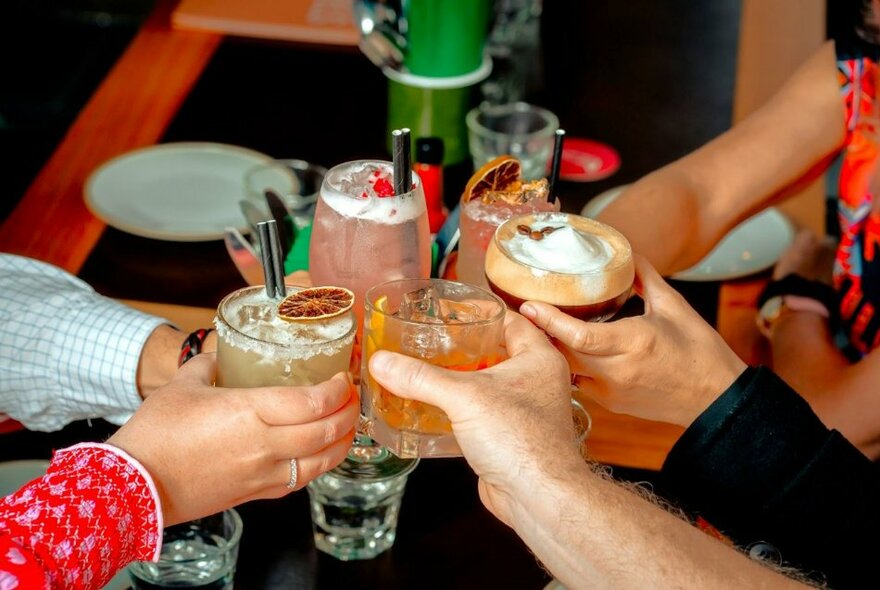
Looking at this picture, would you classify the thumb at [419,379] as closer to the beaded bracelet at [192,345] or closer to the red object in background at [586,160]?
the beaded bracelet at [192,345]

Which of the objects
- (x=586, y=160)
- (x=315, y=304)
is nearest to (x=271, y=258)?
(x=315, y=304)

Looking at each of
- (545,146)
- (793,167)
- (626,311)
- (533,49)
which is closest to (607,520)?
(626,311)

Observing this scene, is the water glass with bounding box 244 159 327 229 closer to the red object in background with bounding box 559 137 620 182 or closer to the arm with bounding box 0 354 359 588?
the red object in background with bounding box 559 137 620 182

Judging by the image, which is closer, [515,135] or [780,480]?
[780,480]

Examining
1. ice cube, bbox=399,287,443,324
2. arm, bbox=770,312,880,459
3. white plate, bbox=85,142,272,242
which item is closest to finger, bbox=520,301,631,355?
ice cube, bbox=399,287,443,324

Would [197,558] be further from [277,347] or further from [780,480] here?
[780,480]

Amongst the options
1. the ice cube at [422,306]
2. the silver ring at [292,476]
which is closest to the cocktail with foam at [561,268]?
the ice cube at [422,306]

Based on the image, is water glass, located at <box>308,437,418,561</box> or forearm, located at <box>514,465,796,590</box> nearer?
forearm, located at <box>514,465,796,590</box>
